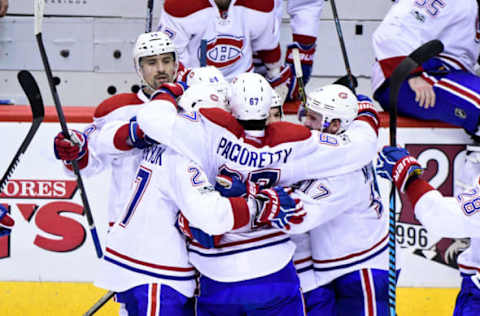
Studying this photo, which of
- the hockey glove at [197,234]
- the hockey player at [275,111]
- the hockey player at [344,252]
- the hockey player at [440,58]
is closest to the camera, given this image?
the hockey glove at [197,234]

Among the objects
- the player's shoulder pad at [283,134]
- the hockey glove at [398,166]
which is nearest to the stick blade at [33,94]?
the player's shoulder pad at [283,134]

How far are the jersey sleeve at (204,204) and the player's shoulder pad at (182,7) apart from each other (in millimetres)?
1582

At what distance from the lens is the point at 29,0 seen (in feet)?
16.6

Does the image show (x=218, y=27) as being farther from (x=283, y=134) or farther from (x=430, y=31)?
(x=283, y=134)

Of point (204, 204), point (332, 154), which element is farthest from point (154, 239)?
point (332, 154)

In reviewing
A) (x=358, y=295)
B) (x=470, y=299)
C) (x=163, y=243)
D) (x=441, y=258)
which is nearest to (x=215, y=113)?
(x=163, y=243)

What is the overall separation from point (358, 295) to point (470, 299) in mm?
378

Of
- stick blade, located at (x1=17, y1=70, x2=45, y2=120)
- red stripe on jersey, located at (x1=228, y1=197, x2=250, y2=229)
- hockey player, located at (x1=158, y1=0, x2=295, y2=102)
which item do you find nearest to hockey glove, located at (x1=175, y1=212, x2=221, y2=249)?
red stripe on jersey, located at (x1=228, y1=197, x2=250, y2=229)

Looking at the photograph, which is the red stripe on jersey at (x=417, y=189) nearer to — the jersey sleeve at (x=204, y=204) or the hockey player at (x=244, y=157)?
the hockey player at (x=244, y=157)

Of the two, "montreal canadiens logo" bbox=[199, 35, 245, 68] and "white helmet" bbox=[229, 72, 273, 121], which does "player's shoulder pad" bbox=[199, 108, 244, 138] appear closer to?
"white helmet" bbox=[229, 72, 273, 121]

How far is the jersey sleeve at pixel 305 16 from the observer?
4.52 metres

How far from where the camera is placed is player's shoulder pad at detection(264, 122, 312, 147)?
8.91ft

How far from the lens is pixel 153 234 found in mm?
2760

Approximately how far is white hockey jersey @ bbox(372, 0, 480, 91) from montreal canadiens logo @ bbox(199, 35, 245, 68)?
65 centimetres
